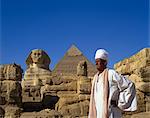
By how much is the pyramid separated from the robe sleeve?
29.5 metres

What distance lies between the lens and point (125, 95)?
5.42 metres

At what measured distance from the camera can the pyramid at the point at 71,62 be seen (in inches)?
1470

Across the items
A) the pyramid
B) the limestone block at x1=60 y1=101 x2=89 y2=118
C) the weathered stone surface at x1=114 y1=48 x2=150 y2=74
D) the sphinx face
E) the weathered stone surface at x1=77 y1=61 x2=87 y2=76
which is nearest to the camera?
the limestone block at x1=60 y1=101 x2=89 y2=118

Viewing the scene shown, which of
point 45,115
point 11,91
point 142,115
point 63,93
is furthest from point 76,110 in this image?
point 63,93

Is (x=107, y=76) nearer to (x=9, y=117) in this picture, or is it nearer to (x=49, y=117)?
(x=49, y=117)

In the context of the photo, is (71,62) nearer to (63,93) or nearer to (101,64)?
(63,93)

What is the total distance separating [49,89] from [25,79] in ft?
41.5

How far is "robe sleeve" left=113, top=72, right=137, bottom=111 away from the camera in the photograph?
5.37 meters

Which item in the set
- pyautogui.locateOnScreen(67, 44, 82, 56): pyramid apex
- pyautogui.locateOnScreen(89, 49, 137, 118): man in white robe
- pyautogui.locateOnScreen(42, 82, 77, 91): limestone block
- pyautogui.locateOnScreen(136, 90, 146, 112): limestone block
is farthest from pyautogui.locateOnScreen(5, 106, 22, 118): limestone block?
pyautogui.locateOnScreen(67, 44, 82, 56): pyramid apex

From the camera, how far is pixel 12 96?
44.0ft

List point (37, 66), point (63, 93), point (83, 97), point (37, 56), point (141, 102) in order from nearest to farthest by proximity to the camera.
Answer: point (141, 102) → point (83, 97) → point (63, 93) → point (37, 56) → point (37, 66)

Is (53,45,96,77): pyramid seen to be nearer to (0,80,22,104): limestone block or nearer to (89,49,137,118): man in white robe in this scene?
(0,80,22,104): limestone block

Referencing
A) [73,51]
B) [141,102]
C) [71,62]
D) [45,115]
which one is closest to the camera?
[45,115]

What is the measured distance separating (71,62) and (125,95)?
114 ft
